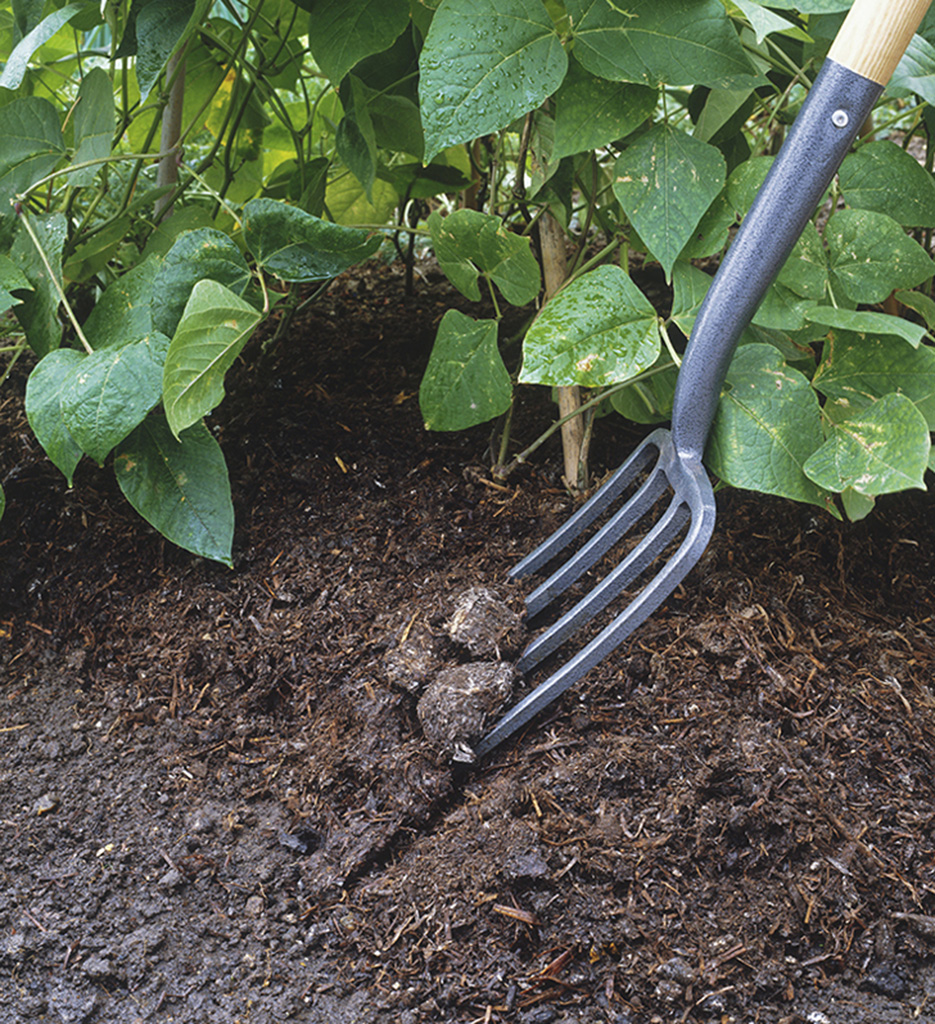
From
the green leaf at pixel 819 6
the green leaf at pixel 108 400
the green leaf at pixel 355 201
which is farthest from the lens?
the green leaf at pixel 355 201

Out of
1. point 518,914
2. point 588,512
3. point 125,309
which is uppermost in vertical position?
point 125,309

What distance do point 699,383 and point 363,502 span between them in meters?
0.49

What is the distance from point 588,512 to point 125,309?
591mm

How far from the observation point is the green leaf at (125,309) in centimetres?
88

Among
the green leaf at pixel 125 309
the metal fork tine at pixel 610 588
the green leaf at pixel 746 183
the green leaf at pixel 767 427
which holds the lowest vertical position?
the metal fork tine at pixel 610 588

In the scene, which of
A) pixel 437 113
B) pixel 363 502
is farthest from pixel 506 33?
pixel 363 502

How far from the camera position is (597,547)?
0.89 metres

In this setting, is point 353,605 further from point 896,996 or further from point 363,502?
point 896,996

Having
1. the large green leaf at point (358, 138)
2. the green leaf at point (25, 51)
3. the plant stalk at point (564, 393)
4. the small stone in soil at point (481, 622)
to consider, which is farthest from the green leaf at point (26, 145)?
the small stone in soil at point (481, 622)

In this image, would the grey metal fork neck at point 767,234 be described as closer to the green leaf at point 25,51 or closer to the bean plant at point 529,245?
the bean plant at point 529,245

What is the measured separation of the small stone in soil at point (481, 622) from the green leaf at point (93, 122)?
0.66 metres

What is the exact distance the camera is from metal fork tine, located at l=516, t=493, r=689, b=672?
833mm

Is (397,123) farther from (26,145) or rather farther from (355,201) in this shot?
(26,145)

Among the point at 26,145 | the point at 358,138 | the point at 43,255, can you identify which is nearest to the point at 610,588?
the point at 358,138
